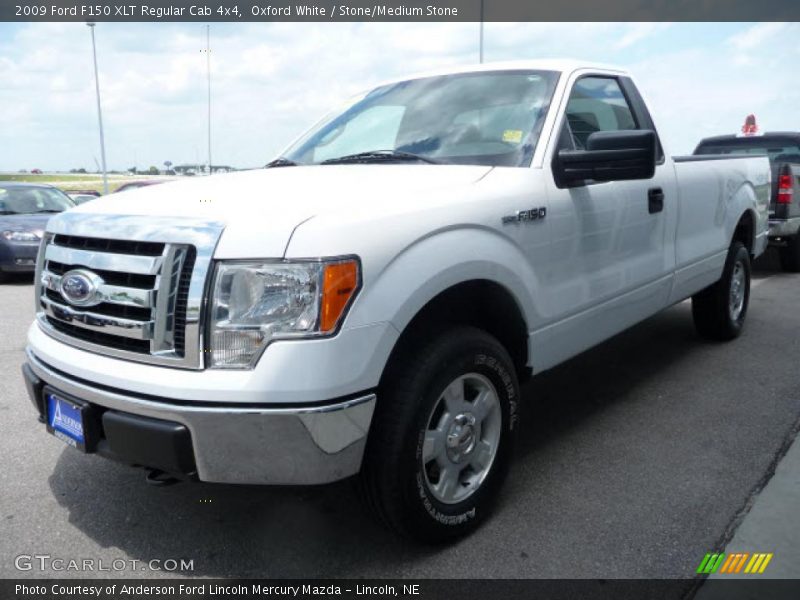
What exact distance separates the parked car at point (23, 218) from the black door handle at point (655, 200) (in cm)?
858

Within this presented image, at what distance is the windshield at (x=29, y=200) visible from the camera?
35.3 ft

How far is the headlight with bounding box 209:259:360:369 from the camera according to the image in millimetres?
2107

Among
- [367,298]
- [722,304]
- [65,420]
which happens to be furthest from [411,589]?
[722,304]

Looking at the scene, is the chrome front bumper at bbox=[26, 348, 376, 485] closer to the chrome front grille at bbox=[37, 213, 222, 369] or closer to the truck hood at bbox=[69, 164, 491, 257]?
the chrome front grille at bbox=[37, 213, 222, 369]

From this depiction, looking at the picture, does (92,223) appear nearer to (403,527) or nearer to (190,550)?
(190,550)

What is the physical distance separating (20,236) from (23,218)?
657 millimetres

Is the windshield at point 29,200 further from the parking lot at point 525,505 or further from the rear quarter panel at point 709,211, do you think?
the rear quarter panel at point 709,211

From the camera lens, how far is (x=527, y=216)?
113 inches

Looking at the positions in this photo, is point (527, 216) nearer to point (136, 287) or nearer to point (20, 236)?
point (136, 287)

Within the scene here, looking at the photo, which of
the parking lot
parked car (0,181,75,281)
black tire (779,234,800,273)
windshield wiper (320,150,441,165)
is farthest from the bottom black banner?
parked car (0,181,75,281)

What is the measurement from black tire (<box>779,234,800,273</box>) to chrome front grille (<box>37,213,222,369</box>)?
908 centimetres

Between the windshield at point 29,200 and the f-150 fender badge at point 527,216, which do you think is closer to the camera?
the f-150 fender badge at point 527,216

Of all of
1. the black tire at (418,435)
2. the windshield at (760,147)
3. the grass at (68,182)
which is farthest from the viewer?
the grass at (68,182)

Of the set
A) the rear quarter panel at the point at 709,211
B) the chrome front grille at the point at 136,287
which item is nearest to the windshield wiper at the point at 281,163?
the chrome front grille at the point at 136,287
